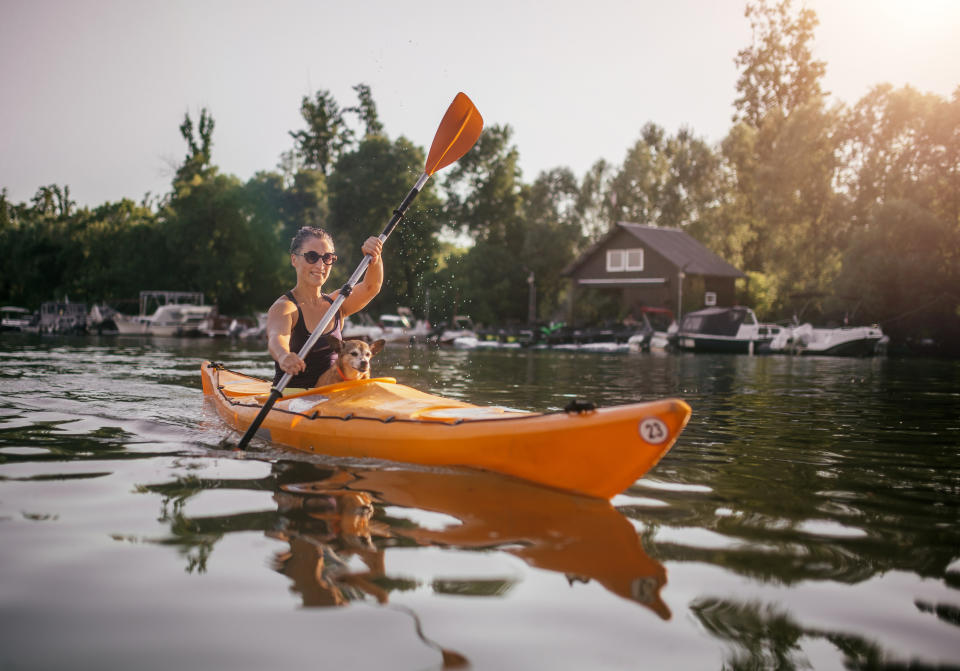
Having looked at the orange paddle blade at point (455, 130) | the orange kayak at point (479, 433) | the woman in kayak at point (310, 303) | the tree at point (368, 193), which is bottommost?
the orange kayak at point (479, 433)

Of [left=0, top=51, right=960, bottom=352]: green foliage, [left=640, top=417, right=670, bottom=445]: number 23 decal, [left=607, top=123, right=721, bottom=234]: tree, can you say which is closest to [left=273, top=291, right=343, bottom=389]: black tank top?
[left=640, top=417, right=670, bottom=445]: number 23 decal

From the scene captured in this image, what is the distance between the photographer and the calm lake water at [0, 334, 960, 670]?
2447mm

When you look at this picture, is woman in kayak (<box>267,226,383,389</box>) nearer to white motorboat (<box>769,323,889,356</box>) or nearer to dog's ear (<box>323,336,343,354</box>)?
dog's ear (<box>323,336,343,354</box>)

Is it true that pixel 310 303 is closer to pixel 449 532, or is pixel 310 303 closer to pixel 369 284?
pixel 369 284

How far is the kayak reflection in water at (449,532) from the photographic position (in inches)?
118

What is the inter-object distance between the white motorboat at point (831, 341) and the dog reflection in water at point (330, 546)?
29.2 meters

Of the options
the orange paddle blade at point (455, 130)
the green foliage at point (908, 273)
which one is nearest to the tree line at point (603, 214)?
the green foliage at point (908, 273)

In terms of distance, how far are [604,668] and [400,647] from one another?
641 mm

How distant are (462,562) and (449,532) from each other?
0.46 metres

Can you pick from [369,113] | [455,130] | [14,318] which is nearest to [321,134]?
[369,113]

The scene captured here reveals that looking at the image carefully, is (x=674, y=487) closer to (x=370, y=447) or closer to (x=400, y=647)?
(x=370, y=447)

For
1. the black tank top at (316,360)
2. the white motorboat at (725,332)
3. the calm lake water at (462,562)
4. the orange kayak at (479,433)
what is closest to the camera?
the calm lake water at (462,562)

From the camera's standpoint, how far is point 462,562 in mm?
3256

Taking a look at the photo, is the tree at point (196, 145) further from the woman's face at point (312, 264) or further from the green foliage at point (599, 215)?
the woman's face at point (312, 264)
